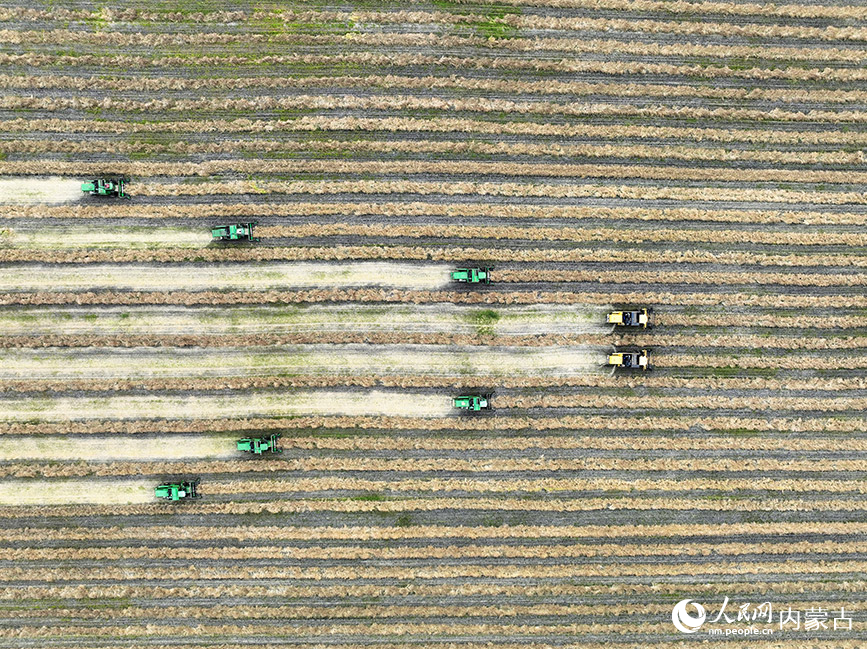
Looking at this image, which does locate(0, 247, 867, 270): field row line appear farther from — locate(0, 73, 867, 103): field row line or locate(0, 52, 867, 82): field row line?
locate(0, 52, 867, 82): field row line

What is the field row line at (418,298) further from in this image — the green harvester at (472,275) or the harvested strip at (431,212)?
the harvested strip at (431,212)

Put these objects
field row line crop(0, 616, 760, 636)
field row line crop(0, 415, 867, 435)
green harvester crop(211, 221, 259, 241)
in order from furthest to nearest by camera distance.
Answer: field row line crop(0, 415, 867, 435) < field row line crop(0, 616, 760, 636) < green harvester crop(211, 221, 259, 241)

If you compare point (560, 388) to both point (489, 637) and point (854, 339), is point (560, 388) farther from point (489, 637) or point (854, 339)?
point (854, 339)

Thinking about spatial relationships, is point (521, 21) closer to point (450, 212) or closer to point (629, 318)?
point (450, 212)

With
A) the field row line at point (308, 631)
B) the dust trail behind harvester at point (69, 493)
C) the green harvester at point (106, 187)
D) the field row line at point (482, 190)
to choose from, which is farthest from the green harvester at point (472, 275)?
the dust trail behind harvester at point (69, 493)

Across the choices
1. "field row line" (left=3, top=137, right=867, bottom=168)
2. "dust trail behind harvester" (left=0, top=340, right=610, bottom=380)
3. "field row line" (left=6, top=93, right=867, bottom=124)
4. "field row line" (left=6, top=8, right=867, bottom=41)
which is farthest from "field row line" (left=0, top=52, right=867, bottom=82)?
"dust trail behind harvester" (left=0, top=340, right=610, bottom=380)

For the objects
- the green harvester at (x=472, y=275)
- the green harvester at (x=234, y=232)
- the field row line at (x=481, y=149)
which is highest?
the field row line at (x=481, y=149)

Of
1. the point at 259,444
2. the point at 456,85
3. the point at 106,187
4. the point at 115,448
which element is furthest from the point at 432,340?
the point at 106,187
